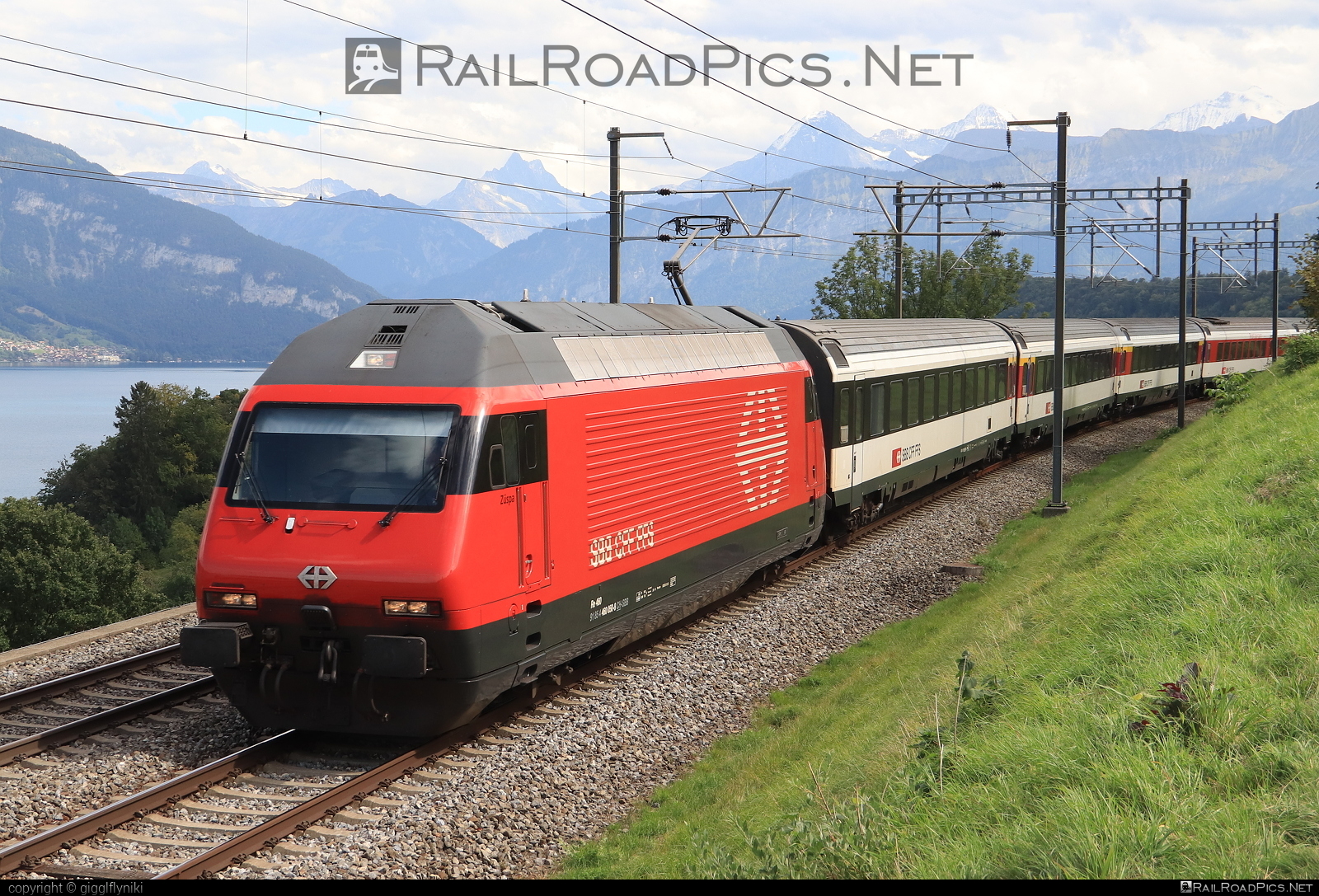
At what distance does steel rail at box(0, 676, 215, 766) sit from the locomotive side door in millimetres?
3851

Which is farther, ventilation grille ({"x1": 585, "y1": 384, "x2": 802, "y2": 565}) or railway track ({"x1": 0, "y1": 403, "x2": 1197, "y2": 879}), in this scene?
ventilation grille ({"x1": 585, "y1": 384, "x2": 802, "y2": 565})

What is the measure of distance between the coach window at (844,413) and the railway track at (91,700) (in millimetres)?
10388

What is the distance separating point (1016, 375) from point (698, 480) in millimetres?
18539

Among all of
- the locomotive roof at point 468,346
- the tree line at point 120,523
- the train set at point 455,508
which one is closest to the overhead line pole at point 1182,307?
the train set at point 455,508

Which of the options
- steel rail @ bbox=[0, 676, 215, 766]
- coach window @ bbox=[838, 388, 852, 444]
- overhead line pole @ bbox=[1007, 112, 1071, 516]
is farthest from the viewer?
overhead line pole @ bbox=[1007, 112, 1071, 516]

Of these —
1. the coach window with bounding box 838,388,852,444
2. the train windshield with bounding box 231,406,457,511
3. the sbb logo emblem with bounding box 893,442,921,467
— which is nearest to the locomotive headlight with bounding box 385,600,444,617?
the train windshield with bounding box 231,406,457,511

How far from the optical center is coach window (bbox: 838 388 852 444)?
18516 mm

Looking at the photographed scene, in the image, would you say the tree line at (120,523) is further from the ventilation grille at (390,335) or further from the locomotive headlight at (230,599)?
the ventilation grille at (390,335)

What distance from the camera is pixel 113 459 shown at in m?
76.9

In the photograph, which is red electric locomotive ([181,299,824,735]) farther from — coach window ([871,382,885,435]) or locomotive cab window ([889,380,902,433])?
locomotive cab window ([889,380,902,433])

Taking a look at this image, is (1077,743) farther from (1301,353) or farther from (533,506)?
(1301,353)

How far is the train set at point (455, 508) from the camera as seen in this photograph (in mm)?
9172

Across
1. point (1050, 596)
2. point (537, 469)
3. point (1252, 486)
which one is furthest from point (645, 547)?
point (1252, 486)
